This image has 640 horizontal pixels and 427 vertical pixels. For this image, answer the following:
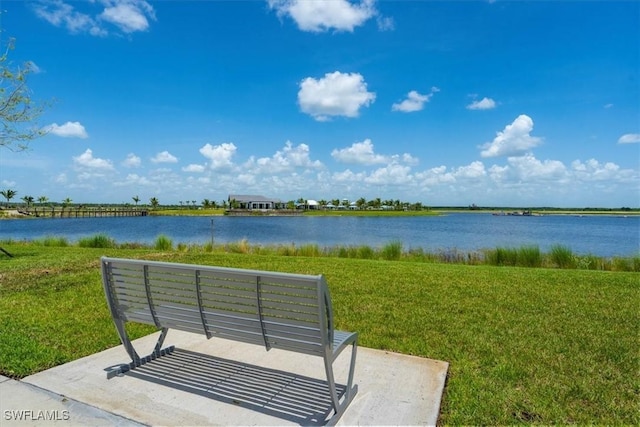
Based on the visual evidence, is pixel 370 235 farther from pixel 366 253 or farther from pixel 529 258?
pixel 529 258

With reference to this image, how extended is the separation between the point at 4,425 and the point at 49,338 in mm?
2060

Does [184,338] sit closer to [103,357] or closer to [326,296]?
[103,357]

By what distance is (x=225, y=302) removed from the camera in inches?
124

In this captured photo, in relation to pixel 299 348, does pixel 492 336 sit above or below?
below

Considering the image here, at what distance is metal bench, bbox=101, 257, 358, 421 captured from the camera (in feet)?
8.94

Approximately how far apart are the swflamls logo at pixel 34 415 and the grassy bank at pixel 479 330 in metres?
0.83

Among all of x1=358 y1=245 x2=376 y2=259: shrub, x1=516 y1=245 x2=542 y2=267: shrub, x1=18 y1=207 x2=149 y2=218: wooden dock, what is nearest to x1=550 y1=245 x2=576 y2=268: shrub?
x1=516 y1=245 x2=542 y2=267: shrub

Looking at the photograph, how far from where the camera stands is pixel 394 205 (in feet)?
476

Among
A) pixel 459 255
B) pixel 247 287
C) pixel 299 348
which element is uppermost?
pixel 247 287

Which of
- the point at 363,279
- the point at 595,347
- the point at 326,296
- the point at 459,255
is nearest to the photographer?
the point at 326,296

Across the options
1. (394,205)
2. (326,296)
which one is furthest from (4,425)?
(394,205)

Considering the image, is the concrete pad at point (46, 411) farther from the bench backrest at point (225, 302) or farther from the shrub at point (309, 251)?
the shrub at point (309, 251)

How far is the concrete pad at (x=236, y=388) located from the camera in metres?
2.92

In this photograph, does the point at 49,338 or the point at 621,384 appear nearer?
the point at 621,384
